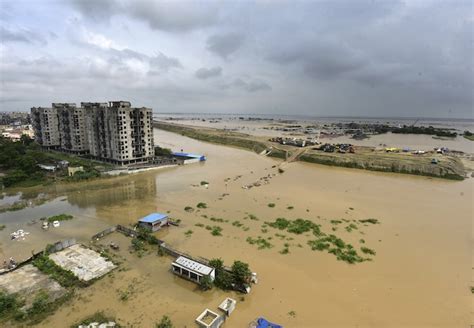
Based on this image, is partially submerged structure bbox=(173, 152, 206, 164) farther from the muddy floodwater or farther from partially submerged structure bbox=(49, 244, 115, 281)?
partially submerged structure bbox=(49, 244, 115, 281)

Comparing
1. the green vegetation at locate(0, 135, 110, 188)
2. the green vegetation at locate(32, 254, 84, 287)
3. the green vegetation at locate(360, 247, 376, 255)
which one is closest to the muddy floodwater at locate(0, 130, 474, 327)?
the green vegetation at locate(360, 247, 376, 255)

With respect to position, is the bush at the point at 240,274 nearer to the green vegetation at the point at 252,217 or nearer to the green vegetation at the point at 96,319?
the green vegetation at the point at 96,319

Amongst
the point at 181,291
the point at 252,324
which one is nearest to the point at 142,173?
the point at 181,291

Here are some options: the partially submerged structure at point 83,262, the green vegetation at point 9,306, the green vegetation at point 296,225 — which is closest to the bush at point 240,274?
the partially submerged structure at point 83,262

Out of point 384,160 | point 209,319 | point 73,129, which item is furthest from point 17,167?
point 384,160

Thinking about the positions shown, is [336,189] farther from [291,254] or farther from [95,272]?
[95,272]

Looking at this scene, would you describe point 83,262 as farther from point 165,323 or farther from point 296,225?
point 296,225
